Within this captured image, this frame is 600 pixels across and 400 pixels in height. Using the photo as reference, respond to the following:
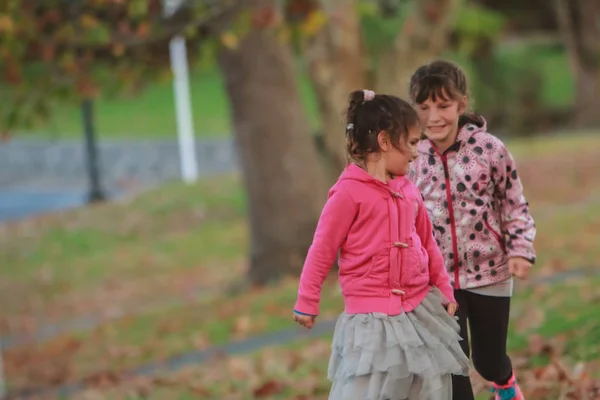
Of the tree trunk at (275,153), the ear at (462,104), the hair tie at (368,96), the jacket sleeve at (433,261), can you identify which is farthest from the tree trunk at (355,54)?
the hair tie at (368,96)

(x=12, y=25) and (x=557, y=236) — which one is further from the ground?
(x=12, y=25)

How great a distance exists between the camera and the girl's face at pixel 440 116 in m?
4.57

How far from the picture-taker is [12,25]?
9.89m

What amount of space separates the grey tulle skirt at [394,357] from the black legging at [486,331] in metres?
0.56

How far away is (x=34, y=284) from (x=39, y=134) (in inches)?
1118

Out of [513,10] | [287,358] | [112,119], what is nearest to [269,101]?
[287,358]

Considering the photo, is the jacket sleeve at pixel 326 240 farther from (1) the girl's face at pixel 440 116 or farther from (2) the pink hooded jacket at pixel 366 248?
(1) the girl's face at pixel 440 116

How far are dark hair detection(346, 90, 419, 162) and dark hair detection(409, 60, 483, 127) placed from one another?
16.8 inches

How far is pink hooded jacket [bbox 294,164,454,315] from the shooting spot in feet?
13.3

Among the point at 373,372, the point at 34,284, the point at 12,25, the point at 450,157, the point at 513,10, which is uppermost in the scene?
the point at 513,10

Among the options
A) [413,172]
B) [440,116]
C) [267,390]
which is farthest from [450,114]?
[267,390]

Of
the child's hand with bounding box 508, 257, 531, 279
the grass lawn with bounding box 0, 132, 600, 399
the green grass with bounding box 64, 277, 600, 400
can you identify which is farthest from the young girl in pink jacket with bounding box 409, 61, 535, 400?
the grass lawn with bounding box 0, 132, 600, 399

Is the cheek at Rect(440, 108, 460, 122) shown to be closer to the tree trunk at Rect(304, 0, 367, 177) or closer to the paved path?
the paved path

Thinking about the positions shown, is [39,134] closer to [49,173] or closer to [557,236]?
[49,173]
